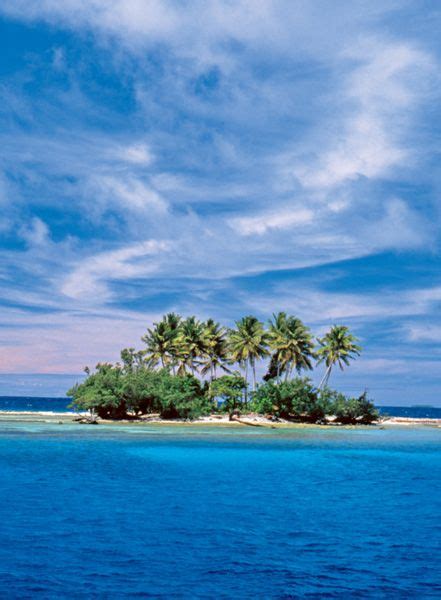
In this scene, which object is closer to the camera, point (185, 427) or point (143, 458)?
point (143, 458)

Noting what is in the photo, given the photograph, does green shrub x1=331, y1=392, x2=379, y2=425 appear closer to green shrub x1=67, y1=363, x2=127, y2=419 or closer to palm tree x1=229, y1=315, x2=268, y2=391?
palm tree x1=229, y1=315, x2=268, y2=391

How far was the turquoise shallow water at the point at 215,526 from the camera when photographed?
1198 centimetres

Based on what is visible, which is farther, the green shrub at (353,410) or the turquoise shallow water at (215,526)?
the green shrub at (353,410)

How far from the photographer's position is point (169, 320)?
84188 mm

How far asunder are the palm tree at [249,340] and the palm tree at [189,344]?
486 cm

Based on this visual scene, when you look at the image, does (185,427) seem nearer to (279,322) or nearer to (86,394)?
(86,394)

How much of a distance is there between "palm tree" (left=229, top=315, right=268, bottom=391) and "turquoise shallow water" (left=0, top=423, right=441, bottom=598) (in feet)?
137

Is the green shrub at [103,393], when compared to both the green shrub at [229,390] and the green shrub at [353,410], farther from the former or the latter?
the green shrub at [353,410]

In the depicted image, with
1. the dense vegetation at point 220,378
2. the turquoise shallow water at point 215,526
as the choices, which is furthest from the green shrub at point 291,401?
the turquoise shallow water at point 215,526

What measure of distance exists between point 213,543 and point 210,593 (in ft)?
12.9

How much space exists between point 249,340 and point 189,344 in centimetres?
882

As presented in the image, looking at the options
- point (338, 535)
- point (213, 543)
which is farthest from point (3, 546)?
point (338, 535)

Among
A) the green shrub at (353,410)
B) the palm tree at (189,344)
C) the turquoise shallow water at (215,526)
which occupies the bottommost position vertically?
the turquoise shallow water at (215,526)

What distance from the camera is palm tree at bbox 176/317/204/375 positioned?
81375mm
